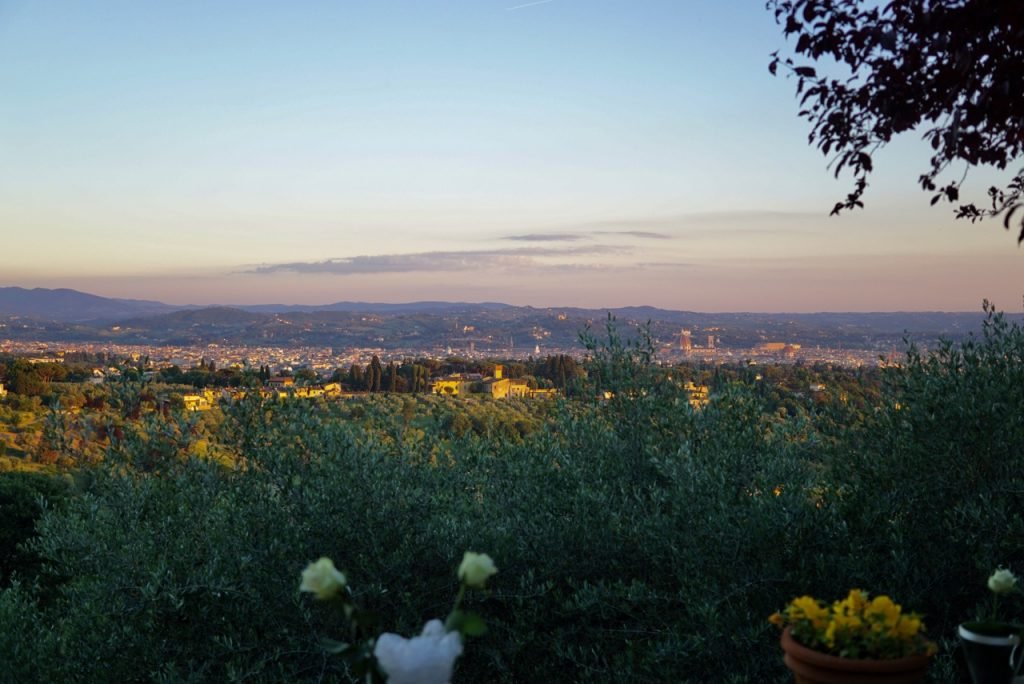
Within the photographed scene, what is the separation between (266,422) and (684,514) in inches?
121

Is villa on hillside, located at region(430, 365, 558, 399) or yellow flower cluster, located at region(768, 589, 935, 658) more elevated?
yellow flower cluster, located at region(768, 589, 935, 658)

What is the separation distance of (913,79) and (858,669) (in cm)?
301

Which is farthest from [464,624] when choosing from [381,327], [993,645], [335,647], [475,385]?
[381,327]

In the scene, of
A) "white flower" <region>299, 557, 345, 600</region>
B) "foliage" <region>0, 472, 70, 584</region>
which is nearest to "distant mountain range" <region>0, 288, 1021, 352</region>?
"foliage" <region>0, 472, 70, 584</region>

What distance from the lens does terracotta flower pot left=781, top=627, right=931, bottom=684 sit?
8.76 ft

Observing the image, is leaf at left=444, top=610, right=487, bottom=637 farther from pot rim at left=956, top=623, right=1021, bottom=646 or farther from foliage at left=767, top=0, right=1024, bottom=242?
foliage at left=767, top=0, right=1024, bottom=242

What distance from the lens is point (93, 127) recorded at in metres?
20.2

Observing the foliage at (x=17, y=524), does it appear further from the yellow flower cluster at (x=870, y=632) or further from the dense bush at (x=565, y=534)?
the yellow flower cluster at (x=870, y=632)

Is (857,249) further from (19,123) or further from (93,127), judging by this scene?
(19,123)

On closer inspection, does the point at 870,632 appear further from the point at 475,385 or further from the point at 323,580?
the point at 475,385

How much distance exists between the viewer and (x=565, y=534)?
5512 millimetres

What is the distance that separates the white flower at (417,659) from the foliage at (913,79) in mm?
3155

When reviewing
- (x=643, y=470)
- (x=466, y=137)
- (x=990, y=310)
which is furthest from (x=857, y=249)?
(x=643, y=470)

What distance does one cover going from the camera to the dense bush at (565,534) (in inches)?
197
